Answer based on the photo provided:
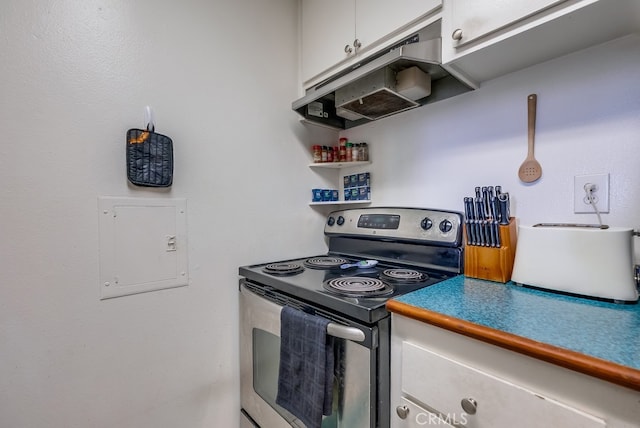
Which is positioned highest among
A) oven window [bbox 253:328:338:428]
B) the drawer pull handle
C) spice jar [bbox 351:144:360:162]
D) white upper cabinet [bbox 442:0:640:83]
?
white upper cabinet [bbox 442:0:640:83]

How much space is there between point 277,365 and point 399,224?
2.48 feet

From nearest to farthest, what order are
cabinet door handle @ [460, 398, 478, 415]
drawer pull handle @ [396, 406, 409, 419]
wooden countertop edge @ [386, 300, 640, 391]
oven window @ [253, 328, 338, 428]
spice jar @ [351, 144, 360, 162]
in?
1. wooden countertop edge @ [386, 300, 640, 391]
2. cabinet door handle @ [460, 398, 478, 415]
3. drawer pull handle @ [396, 406, 409, 419]
4. oven window @ [253, 328, 338, 428]
5. spice jar @ [351, 144, 360, 162]

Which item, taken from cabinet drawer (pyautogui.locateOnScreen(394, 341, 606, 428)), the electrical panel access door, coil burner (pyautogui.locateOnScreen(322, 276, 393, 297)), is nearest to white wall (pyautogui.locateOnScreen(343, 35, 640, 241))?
coil burner (pyautogui.locateOnScreen(322, 276, 393, 297))

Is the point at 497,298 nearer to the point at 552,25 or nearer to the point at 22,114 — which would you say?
the point at 552,25

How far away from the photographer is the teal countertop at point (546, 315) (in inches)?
19.8

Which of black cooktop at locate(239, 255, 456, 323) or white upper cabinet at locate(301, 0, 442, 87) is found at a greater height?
white upper cabinet at locate(301, 0, 442, 87)

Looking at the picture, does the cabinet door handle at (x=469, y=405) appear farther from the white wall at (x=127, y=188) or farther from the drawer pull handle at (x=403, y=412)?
the white wall at (x=127, y=188)

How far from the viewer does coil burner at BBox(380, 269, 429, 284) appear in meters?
0.98

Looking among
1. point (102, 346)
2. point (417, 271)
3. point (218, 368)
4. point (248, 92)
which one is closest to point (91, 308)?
point (102, 346)

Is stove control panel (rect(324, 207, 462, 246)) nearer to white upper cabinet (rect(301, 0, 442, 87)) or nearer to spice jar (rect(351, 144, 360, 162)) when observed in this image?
spice jar (rect(351, 144, 360, 162))

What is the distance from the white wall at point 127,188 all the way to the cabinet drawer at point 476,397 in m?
0.85

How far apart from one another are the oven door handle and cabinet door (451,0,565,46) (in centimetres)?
89

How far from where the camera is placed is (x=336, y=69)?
1264mm

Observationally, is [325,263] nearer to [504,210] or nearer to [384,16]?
[504,210]
